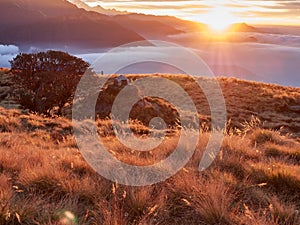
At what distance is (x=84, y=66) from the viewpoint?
1811 centimetres

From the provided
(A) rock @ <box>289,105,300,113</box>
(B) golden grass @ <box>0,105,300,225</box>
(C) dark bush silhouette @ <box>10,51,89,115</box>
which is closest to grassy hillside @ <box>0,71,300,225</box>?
(B) golden grass @ <box>0,105,300,225</box>

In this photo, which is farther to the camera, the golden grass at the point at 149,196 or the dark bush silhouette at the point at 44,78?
the dark bush silhouette at the point at 44,78

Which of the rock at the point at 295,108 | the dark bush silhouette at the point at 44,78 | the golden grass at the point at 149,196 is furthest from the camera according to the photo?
the rock at the point at 295,108

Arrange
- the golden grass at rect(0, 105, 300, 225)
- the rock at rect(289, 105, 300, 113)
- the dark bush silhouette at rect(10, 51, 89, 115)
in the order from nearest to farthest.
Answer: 1. the golden grass at rect(0, 105, 300, 225)
2. the dark bush silhouette at rect(10, 51, 89, 115)
3. the rock at rect(289, 105, 300, 113)

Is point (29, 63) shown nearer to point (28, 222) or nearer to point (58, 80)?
point (58, 80)

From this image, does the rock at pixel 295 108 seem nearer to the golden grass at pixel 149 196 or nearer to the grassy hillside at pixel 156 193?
the grassy hillside at pixel 156 193

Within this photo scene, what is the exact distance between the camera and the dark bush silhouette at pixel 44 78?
16.9 meters

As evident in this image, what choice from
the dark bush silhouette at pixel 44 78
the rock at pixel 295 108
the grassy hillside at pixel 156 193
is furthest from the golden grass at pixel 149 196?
the rock at pixel 295 108

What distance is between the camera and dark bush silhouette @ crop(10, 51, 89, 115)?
16.9 m

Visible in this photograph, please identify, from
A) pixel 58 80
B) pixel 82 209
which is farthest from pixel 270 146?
pixel 58 80

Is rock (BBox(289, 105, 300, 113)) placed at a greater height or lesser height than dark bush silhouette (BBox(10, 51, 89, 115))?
lesser

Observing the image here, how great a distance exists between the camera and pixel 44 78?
55.0 ft

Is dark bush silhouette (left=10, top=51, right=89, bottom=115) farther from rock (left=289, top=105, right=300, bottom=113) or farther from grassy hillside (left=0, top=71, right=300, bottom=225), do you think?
rock (left=289, top=105, right=300, bottom=113)

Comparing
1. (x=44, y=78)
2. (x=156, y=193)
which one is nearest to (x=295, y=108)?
(x=44, y=78)
